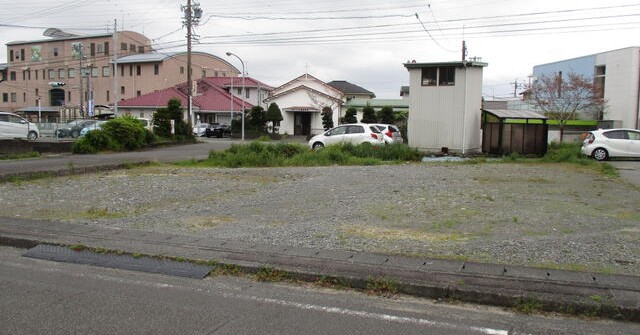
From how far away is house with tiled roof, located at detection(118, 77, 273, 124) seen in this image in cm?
6125

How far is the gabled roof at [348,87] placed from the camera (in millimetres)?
78562

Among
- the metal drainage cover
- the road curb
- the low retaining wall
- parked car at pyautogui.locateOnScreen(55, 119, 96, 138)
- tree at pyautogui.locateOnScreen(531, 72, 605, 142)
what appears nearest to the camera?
the road curb

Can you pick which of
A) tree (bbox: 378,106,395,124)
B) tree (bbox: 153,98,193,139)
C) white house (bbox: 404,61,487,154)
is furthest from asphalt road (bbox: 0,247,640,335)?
tree (bbox: 378,106,395,124)

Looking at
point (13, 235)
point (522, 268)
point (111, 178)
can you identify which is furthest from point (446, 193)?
point (111, 178)

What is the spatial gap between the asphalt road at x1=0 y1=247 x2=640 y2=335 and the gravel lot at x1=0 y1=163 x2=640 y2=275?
1457 millimetres

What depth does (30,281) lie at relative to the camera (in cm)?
577

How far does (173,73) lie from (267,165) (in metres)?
56.7

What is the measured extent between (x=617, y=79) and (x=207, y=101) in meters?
43.4

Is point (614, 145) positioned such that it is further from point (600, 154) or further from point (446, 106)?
point (446, 106)

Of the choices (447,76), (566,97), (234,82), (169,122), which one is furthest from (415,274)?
(234,82)

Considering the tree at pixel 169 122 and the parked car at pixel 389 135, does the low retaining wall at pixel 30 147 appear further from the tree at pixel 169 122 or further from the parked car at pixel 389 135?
the parked car at pixel 389 135

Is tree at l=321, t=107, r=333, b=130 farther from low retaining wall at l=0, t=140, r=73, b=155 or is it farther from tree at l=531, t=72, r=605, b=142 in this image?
low retaining wall at l=0, t=140, r=73, b=155

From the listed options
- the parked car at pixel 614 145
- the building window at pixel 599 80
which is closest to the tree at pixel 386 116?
the building window at pixel 599 80

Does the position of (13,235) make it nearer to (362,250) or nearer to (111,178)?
(362,250)
